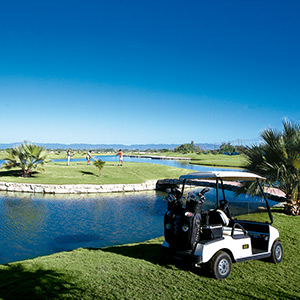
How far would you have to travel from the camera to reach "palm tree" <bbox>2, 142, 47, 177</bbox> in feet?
74.8

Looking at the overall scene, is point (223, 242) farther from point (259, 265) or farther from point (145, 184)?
point (145, 184)

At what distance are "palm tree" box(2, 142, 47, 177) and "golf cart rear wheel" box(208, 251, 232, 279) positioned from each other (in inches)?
823

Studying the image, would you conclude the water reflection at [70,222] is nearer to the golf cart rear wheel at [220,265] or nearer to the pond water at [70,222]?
the pond water at [70,222]

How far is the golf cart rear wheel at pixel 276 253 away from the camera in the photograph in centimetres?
617

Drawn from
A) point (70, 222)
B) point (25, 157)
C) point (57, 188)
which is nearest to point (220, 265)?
point (70, 222)

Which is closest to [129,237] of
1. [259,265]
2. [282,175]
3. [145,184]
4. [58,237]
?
[58,237]

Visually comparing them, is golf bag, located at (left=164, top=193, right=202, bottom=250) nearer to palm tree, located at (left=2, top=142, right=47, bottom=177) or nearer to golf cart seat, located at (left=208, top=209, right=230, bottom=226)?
golf cart seat, located at (left=208, top=209, right=230, bottom=226)

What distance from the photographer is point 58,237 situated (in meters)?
10.1

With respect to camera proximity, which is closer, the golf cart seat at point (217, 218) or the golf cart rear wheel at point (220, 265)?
the golf cart rear wheel at point (220, 265)

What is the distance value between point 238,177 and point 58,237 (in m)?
7.01

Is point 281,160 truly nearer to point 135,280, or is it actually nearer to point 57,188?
point 135,280

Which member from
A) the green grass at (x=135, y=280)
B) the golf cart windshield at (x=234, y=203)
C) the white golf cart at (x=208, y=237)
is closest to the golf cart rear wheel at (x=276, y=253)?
the white golf cart at (x=208, y=237)

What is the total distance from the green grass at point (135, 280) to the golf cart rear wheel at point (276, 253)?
12cm

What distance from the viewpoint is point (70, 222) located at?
480 inches
